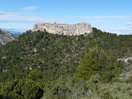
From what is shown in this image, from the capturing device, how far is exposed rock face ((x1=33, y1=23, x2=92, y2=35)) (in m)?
61.2

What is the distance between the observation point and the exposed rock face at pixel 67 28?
201ft

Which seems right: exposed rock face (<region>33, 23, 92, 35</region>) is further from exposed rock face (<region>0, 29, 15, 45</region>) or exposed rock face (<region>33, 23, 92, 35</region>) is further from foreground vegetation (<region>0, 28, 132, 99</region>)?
exposed rock face (<region>0, 29, 15, 45</region>)

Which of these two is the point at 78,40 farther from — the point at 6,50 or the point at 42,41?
the point at 6,50

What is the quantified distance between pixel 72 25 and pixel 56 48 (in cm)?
908

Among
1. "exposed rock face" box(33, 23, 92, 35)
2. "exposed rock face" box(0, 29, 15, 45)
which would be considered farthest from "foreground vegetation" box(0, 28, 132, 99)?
"exposed rock face" box(0, 29, 15, 45)

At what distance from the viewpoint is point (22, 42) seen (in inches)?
2482

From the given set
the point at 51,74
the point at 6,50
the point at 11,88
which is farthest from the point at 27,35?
the point at 11,88

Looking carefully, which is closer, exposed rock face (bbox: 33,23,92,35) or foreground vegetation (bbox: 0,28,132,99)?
foreground vegetation (bbox: 0,28,132,99)

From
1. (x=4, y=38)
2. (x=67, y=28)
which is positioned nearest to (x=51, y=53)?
(x=67, y=28)

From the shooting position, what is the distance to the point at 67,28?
206ft

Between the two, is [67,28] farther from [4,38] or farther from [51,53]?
[4,38]

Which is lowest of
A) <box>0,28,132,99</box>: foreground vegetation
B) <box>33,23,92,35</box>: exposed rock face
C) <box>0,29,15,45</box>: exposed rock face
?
<box>0,29,15,45</box>: exposed rock face

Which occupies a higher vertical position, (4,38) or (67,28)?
(67,28)

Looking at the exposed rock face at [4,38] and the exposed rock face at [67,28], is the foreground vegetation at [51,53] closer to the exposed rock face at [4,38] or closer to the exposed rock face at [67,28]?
the exposed rock face at [67,28]
